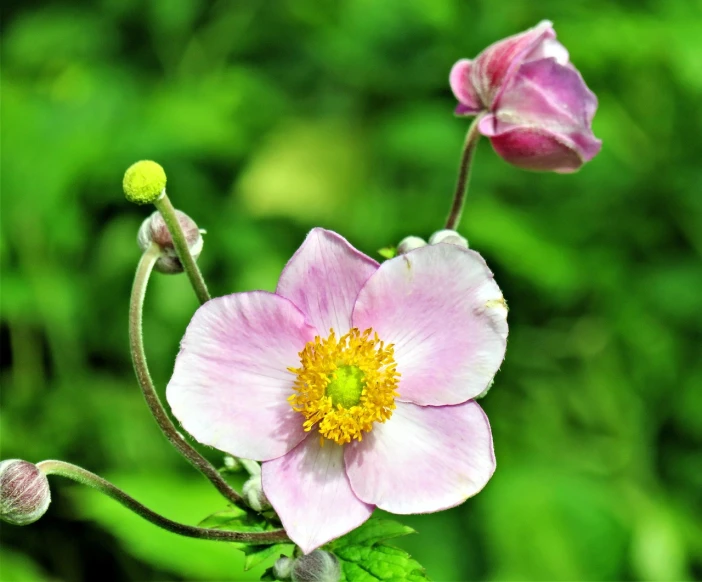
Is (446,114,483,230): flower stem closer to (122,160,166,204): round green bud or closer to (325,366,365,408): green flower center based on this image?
(325,366,365,408): green flower center

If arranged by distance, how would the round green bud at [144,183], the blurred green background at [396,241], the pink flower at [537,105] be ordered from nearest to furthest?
the round green bud at [144,183] → the pink flower at [537,105] → the blurred green background at [396,241]

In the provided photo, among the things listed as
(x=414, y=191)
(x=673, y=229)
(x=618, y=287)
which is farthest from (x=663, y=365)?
(x=414, y=191)

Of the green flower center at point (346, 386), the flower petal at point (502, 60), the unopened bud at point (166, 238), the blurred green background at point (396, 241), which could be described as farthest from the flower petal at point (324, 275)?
the blurred green background at point (396, 241)

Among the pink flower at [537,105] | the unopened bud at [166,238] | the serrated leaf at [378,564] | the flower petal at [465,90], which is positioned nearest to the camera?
the serrated leaf at [378,564]

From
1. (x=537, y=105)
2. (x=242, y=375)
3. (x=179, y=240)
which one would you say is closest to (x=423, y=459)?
(x=242, y=375)

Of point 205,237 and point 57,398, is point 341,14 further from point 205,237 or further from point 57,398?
point 57,398

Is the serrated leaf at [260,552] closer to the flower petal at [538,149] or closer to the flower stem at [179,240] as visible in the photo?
the flower stem at [179,240]
